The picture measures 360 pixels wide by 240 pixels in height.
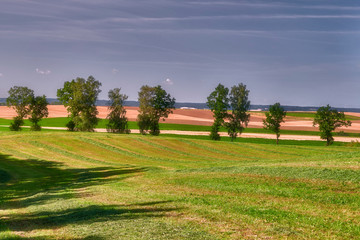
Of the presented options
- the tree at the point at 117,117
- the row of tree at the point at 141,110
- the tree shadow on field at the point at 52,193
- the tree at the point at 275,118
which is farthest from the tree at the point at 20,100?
the tree at the point at 275,118

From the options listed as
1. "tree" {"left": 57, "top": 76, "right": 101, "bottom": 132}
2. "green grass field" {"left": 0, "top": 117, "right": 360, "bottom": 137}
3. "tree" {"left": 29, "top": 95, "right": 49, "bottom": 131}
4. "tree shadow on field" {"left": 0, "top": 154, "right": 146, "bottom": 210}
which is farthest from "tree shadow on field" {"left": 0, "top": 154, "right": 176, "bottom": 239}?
"green grass field" {"left": 0, "top": 117, "right": 360, "bottom": 137}

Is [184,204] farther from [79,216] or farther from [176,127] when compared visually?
[176,127]

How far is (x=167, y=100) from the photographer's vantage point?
95.8 m

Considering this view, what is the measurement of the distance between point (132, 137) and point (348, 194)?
5307 cm

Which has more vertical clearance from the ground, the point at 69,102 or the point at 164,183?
the point at 69,102

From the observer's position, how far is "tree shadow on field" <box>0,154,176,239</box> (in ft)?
53.2

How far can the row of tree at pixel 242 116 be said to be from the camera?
88375mm

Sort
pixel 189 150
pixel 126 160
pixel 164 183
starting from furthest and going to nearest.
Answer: pixel 189 150, pixel 126 160, pixel 164 183

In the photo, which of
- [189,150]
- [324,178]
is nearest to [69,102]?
[189,150]

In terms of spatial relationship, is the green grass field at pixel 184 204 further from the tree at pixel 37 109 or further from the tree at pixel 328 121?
the tree at pixel 328 121

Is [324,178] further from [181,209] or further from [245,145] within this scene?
[245,145]

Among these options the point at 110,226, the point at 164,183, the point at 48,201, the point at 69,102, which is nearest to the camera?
the point at 110,226

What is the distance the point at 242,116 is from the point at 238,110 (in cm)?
220

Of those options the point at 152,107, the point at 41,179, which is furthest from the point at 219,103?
the point at 41,179
